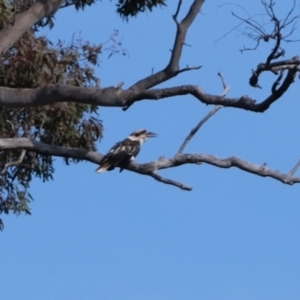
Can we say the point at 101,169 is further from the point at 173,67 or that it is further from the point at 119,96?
the point at 173,67

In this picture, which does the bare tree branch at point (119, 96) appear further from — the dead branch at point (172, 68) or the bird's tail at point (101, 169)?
the bird's tail at point (101, 169)

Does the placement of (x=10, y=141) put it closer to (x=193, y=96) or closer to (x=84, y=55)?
(x=193, y=96)

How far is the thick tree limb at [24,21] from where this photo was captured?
8281 millimetres

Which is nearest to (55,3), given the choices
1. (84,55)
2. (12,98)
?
(12,98)

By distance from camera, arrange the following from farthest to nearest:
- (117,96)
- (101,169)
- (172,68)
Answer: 1. (101,169)
2. (117,96)
3. (172,68)

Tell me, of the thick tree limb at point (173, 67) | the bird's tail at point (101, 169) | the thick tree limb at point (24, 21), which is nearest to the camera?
the thick tree limb at point (173, 67)

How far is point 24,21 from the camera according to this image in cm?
841

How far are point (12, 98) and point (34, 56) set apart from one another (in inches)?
90.3

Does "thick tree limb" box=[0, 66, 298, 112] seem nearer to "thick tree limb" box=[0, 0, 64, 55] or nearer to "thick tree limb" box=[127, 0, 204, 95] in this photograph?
"thick tree limb" box=[127, 0, 204, 95]

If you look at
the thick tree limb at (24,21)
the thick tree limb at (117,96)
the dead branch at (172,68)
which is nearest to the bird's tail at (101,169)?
the thick tree limb at (117,96)

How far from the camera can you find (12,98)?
7.84 meters

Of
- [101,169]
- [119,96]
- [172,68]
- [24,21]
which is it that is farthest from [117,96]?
[24,21]

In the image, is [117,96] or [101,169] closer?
[117,96]

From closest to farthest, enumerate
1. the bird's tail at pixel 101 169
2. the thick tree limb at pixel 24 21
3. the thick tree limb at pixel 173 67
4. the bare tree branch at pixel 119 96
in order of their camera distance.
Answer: the bare tree branch at pixel 119 96 → the thick tree limb at pixel 173 67 → the bird's tail at pixel 101 169 → the thick tree limb at pixel 24 21
